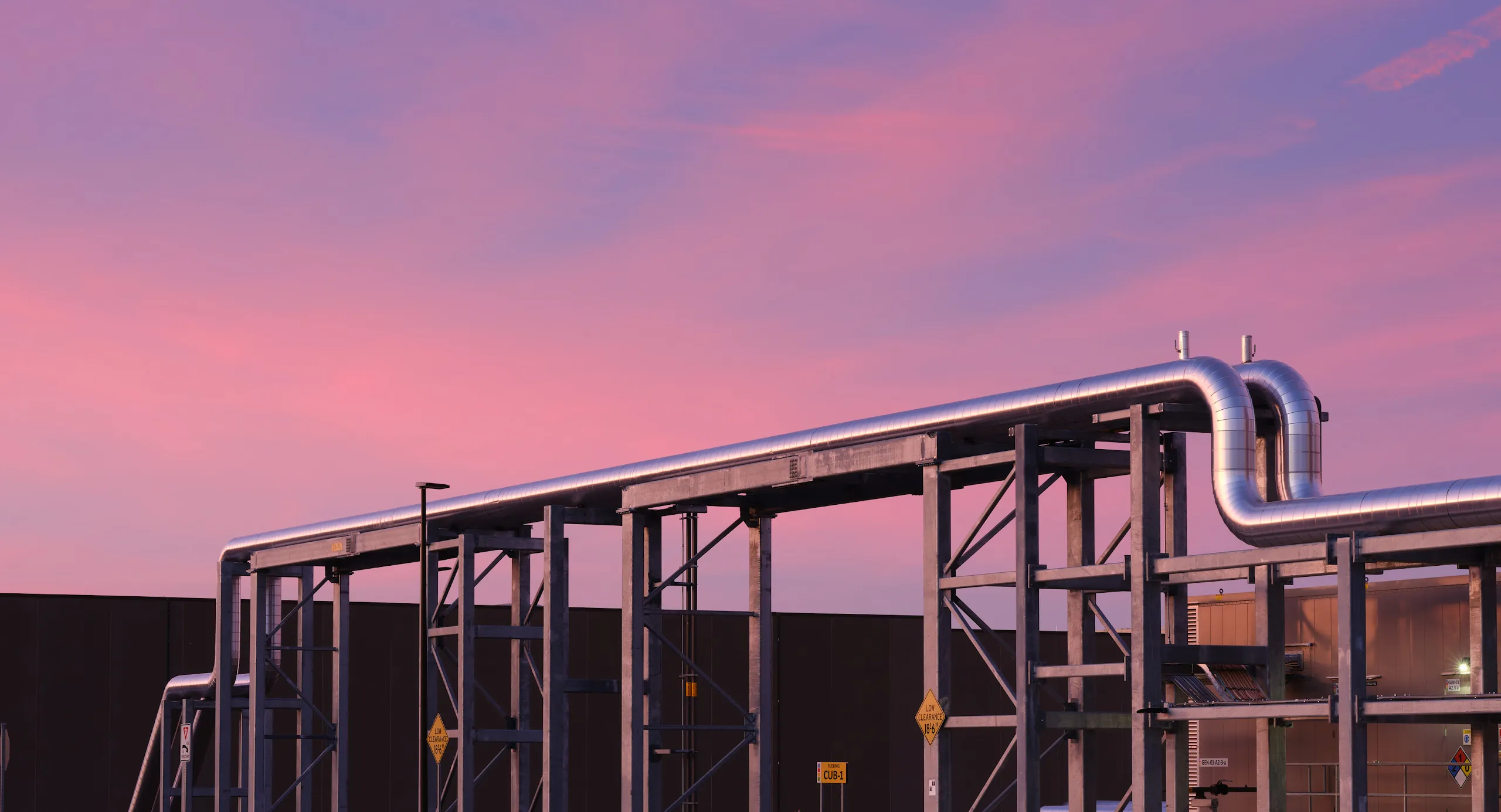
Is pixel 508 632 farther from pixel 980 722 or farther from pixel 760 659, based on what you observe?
pixel 980 722

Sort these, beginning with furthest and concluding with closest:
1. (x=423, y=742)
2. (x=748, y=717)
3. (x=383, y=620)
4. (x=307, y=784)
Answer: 1. (x=383, y=620)
2. (x=307, y=784)
3. (x=423, y=742)
4. (x=748, y=717)

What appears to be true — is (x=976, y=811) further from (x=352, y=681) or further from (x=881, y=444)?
(x=352, y=681)

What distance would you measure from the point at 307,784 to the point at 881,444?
2432cm

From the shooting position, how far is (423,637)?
4344 cm

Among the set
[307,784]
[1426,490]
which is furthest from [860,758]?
[1426,490]

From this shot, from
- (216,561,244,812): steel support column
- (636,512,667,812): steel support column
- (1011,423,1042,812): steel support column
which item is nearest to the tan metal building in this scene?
(1011,423,1042,812): steel support column

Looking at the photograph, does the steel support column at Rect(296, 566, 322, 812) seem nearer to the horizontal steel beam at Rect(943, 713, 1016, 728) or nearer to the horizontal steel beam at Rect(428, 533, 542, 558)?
the horizontal steel beam at Rect(428, 533, 542, 558)

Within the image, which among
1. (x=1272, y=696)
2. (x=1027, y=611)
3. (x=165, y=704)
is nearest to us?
(x=1272, y=696)

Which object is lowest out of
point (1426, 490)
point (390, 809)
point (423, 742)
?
point (390, 809)

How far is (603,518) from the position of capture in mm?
40062

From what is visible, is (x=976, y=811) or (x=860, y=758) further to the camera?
(x=860, y=758)

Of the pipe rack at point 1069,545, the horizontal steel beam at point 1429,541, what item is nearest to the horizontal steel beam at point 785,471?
the pipe rack at point 1069,545

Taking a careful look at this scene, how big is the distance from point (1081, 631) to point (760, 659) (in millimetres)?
8965

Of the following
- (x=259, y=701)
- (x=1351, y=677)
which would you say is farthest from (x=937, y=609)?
(x=259, y=701)
